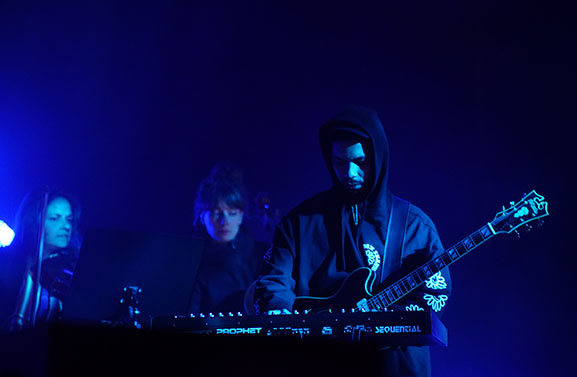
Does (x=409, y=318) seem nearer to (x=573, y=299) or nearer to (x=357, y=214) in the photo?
(x=357, y=214)

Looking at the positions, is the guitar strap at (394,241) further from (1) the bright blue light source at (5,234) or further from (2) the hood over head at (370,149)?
(1) the bright blue light source at (5,234)

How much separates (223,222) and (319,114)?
41.7 inches

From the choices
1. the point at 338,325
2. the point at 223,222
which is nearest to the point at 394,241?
the point at 338,325

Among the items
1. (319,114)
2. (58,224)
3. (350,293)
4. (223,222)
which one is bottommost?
(350,293)

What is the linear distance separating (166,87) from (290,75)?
116 cm

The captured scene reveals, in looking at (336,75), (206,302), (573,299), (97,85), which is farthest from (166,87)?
(573,299)

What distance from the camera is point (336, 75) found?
4250 millimetres

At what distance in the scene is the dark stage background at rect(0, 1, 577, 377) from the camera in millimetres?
3383

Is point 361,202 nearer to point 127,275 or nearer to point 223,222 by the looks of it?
point 127,275

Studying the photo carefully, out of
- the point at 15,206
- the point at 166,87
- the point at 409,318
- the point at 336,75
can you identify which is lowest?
the point at 409,318

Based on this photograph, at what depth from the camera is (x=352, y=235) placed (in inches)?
110

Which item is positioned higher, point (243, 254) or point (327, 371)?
point (243, 254)

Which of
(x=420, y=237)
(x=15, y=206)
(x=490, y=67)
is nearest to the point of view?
(x=420, y=237)

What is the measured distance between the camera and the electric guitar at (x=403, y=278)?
7.98 feet
